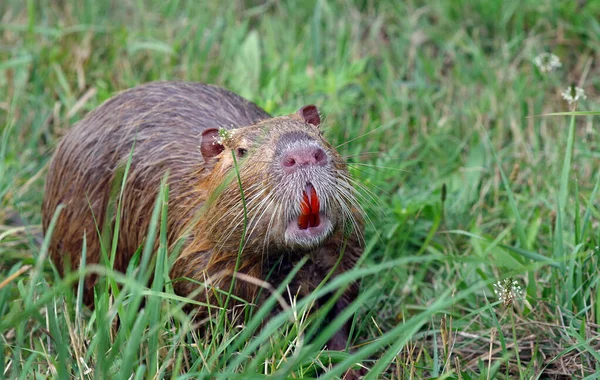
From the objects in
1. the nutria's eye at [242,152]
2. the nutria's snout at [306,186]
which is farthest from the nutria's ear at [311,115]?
the nutria's snout at [306,186]

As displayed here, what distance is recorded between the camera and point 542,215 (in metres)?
3.51

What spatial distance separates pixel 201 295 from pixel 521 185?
5.45ft

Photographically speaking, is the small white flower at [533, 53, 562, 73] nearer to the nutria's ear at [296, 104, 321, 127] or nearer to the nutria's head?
the nutria's ear at [296, 104, 321, 127]

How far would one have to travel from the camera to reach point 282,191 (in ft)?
7.77

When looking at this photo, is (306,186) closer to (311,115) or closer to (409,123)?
(311,115)

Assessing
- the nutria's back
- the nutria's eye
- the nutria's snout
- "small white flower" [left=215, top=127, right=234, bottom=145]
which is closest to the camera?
the nutria's snout

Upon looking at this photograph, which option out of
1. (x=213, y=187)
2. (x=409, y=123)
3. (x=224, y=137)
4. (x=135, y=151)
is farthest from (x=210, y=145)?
(x=409, y=123)

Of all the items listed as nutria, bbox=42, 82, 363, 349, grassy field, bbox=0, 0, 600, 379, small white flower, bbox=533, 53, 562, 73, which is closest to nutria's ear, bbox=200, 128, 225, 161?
nutria, bbox=42, 82, 363, 349

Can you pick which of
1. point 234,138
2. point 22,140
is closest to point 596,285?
point 234,138

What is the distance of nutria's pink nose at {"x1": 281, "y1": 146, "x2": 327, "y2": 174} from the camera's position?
2.36m

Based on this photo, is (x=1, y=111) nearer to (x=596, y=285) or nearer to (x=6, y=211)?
(x=6, y=211)

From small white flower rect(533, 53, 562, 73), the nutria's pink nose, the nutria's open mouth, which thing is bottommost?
the nutria's open mouth

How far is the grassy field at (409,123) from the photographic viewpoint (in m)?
2.78

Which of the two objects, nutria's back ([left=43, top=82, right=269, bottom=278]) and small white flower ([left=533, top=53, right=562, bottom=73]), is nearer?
nutria's back ([left=43, top=82, right=269, bottom=278])
